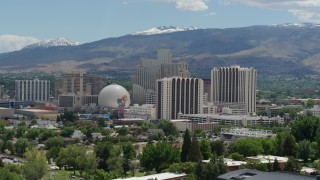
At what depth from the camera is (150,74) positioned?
85562 mm

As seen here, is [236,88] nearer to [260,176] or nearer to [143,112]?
[143,112]

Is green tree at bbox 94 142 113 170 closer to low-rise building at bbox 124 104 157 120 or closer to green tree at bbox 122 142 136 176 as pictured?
green tree at bbox 122 142 136 176

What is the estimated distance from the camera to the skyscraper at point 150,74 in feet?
273

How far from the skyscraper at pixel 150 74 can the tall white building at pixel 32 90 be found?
1743 cm

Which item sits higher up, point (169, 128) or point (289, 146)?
point (289, 146)

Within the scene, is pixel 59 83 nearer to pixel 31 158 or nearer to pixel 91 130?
pixel 91 130

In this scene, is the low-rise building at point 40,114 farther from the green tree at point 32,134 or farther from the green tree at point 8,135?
the green tree at point 32,134

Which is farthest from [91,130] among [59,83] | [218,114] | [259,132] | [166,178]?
[59,83]

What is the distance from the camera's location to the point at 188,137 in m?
33.4

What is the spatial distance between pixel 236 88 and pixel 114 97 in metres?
14.8

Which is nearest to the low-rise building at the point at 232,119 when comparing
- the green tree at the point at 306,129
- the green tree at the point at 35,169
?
the green tree at the point at 306,129

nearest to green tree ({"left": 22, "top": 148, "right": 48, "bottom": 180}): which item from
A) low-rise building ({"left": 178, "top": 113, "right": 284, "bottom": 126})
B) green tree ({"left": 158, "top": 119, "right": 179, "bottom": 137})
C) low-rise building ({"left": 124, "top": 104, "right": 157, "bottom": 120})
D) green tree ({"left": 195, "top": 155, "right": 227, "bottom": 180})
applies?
green tree ({"left": 195, "top": 155, "right": 227, "bottom": 180})

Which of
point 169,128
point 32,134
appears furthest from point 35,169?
point 169,128

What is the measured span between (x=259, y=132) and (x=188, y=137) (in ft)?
65.6
